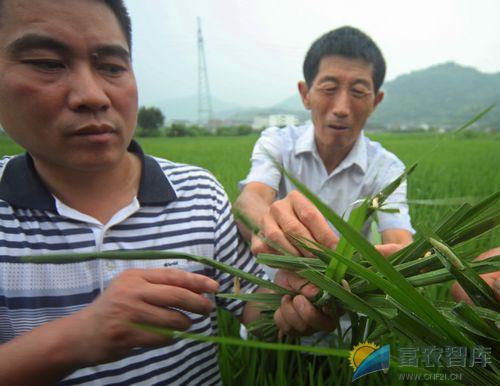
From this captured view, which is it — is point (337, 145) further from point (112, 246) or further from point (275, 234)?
point (112, 246)

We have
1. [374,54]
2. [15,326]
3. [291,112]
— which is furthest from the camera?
[374,54]

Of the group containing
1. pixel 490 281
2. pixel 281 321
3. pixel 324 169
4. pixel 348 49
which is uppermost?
pixel 348 49

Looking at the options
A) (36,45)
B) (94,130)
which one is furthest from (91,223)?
(36,45)

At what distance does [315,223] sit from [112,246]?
1.11 feet

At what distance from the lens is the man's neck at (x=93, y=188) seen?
21.6 inches

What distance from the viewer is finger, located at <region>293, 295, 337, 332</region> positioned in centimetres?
44

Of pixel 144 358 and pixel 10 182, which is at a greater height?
pixel 10 182

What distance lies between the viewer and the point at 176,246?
0.62 m

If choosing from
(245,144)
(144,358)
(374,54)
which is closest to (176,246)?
(144,358)

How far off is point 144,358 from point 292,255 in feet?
1.07

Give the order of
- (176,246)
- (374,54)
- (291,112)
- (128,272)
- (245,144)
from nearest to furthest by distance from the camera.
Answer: (128,272) → (176,246) → (291,112) → (374,54) → (245,144)

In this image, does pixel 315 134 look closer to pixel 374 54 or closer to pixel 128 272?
pixel 374 54

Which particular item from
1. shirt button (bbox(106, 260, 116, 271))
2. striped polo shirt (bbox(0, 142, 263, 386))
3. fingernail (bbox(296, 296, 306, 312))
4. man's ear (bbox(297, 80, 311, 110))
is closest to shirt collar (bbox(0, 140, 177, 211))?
striped polo shirt (bbox(0, 142, 263, 386))

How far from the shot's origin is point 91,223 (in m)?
0.55
